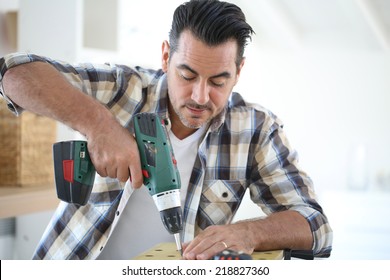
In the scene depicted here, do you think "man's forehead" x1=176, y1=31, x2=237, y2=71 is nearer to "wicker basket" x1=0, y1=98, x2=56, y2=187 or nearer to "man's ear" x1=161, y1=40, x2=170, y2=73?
"man's ear" x1=161, y1=40, x2=170, y2=73

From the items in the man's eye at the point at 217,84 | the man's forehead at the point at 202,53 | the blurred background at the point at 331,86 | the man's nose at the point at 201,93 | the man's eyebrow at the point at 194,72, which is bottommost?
the blurred background at the point at 331,86

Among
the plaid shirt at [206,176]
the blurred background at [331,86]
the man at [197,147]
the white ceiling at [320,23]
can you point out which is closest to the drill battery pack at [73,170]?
the man at [197,147]

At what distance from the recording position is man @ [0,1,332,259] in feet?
4.70

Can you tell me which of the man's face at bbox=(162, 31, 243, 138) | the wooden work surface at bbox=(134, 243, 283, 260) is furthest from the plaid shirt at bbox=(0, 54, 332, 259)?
the wooden work surface at bbox=(134, 243, 283, 260)

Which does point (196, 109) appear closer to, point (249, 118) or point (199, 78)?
point (199, 78)

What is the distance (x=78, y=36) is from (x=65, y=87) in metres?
1.33

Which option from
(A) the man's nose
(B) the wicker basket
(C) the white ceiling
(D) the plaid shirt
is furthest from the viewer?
(C) the white ceiling

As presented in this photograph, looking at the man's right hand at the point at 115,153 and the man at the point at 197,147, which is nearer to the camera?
the man's right hand at the point at 115,153

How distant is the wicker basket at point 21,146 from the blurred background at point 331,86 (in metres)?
0.95

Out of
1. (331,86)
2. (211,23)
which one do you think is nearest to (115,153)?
(211,23)

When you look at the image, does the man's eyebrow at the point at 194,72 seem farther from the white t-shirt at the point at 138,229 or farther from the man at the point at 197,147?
the white t-shirt at the point at 138,229

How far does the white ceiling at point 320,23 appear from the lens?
12.4 ft

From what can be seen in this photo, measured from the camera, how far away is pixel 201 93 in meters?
1.46
